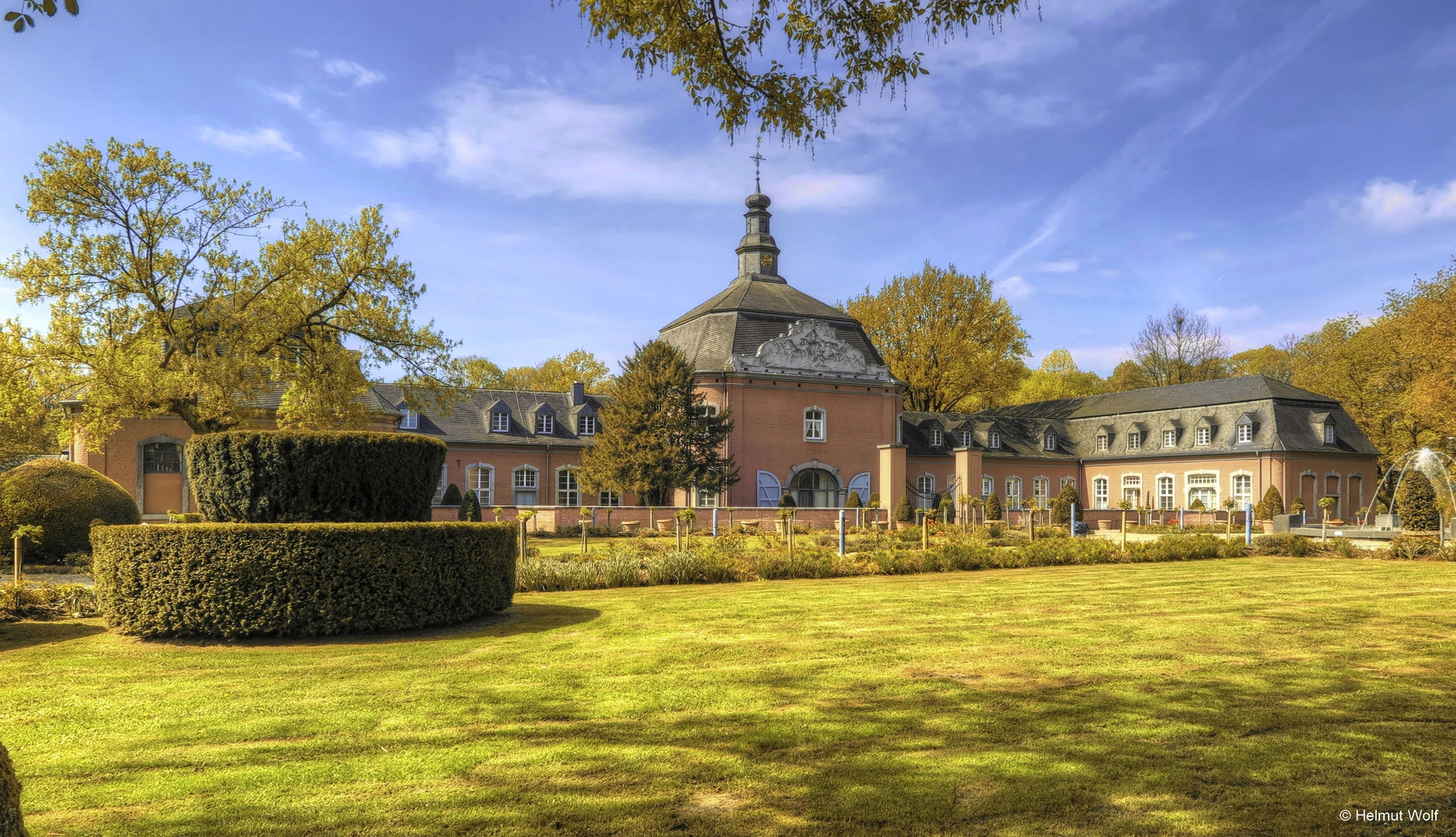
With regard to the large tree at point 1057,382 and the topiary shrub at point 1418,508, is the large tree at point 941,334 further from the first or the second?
the topiary shrub at point 1418,508

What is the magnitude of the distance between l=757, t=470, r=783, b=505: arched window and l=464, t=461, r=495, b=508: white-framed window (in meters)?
11.7

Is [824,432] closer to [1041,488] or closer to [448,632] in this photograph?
[1041,488]

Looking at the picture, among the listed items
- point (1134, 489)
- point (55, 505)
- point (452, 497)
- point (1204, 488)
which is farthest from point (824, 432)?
point (55, 505)

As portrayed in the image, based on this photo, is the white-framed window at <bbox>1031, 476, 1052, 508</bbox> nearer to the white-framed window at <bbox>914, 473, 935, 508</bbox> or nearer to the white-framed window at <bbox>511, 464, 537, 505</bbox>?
the white-framed window at <bbox>914, 473, 935, 508</bbox>

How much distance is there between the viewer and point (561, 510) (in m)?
27.1

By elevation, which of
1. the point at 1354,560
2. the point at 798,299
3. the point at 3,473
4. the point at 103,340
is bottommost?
the point at 1354,560

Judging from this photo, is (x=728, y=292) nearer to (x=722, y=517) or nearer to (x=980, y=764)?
(x=722, y=517)

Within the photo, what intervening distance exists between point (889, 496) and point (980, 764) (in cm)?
2364

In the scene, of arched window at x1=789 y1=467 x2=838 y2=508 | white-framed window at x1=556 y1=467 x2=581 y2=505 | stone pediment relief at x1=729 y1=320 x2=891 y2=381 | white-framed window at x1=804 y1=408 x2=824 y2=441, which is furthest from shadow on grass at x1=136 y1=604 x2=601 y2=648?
white-framed window at x1=556 y1=467 x2=581 y2=505

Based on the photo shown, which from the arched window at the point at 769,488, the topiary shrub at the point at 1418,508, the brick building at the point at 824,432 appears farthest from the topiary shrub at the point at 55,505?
the topiary shrub at the point at 1418,508

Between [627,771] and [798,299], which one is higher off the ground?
[798,299]

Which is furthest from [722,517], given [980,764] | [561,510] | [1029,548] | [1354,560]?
[980,764]

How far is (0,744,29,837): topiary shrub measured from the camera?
2383 mm

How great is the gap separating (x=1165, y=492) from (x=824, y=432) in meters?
16.7
